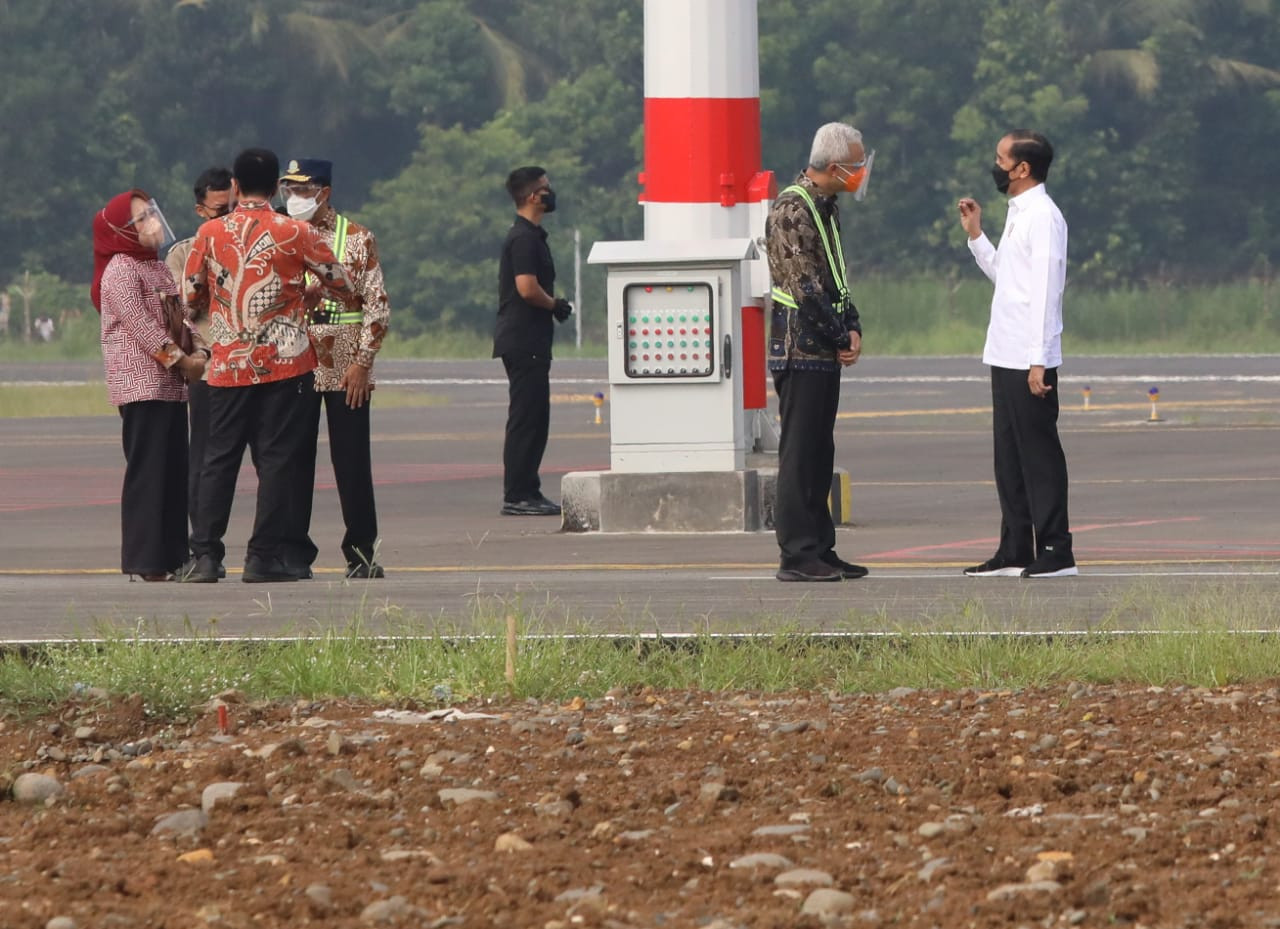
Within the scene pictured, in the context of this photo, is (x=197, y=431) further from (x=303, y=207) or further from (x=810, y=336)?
(x=810, y=336)

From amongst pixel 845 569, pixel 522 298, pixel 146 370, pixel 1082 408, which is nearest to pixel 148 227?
pixel 146 370

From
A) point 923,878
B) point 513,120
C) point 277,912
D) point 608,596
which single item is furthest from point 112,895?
point 513,120

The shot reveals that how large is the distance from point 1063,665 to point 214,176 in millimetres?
4675

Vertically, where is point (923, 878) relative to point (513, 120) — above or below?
below

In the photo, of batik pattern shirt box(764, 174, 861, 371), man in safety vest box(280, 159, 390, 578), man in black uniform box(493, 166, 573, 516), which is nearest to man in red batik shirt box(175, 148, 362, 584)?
man in safety vest box(280, 159, 390, 578)

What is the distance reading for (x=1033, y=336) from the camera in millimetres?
10648

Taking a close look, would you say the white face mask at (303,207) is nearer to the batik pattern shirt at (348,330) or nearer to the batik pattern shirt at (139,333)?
the batik pattern shirt at (348,330)

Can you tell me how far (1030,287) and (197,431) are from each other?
12.0 ft

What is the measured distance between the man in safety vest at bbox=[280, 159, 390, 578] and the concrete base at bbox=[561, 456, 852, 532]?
3135 mm

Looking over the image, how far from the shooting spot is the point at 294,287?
10.5 m

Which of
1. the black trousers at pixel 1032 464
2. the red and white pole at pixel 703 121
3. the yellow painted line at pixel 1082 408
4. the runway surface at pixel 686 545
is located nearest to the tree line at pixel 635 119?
the yellow painted line at pixel 1082 408

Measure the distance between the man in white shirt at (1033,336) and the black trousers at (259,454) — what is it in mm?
2746

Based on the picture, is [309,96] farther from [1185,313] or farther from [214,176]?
[214,176]

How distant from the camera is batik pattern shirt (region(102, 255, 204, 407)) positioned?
10.7 metres
